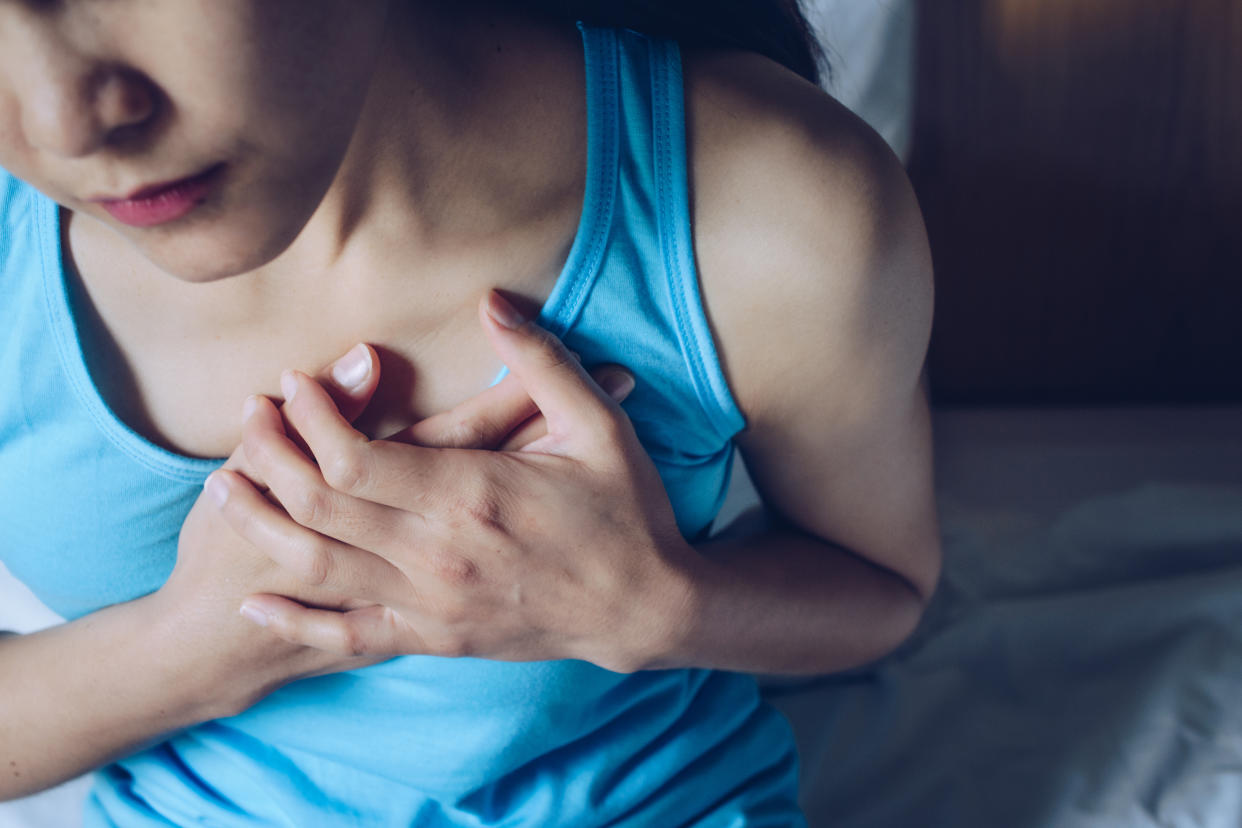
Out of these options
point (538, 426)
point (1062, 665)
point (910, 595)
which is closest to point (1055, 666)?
point (1062, 665)

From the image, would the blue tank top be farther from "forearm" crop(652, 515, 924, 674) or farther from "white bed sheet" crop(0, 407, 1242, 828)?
"white bed sheet" crop(0, 407, 1242, 828)

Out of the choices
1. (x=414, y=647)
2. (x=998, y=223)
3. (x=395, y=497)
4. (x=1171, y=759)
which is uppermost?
(x=395, y=497)

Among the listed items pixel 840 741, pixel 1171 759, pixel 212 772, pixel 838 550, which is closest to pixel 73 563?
pixel 212 772

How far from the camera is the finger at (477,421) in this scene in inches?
21.5

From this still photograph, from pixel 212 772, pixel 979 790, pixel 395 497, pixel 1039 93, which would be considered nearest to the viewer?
pixel 395 497

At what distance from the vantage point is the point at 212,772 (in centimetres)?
68

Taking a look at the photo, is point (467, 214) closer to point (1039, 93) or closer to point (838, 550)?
point (838, 550)

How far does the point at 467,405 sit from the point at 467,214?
0.11 m

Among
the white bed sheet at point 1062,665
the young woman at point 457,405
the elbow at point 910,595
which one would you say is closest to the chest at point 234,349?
the young woman at point 457,405

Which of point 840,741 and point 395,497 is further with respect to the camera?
point 840,741

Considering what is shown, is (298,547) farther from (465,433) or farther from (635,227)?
(635,227)

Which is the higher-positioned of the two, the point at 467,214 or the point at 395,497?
the point at 467,214

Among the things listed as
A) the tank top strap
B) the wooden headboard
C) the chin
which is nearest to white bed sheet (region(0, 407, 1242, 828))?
the wooden headboard

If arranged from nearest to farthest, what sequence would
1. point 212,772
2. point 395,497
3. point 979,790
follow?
point 395,497 → point 212,772 → point 979,790
